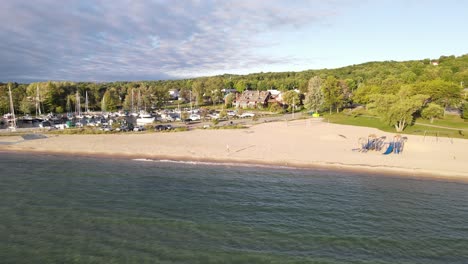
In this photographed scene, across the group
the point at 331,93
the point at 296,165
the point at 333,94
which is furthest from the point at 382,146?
the point at 333,94

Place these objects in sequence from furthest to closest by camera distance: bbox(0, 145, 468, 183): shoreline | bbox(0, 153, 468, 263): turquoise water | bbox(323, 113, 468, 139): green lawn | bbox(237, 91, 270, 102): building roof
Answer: bbox(237, 91, 270, 102): building roof, bbox(323, 113, 468, 139): green lawn, bbox(0, 145, 468, 183): shoreline, bbox(0, 153, 468, 263): turquoise water

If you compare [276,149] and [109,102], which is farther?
[109,102]

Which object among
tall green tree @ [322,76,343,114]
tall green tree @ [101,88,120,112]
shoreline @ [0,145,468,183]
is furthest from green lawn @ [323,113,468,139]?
tall green tree @ [101,88,120,112]

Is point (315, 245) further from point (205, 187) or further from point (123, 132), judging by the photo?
point (123, 132)

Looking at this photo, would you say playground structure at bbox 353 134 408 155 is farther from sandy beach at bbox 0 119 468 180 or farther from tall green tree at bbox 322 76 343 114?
tall green tree at bbox 322 76 343 114

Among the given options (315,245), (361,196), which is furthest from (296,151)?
(315,245)

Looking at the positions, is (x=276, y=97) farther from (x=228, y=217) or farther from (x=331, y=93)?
(x=228, y=217)

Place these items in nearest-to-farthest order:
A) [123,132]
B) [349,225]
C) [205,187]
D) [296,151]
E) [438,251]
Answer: [438,251] < [349,225] < [205,187] < [296,151] < [123,132]
